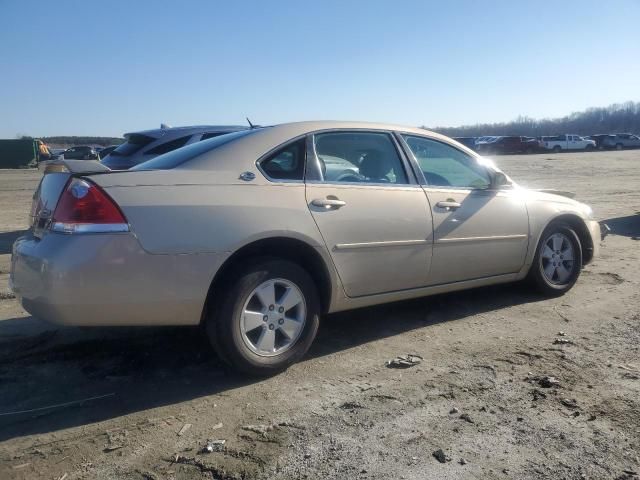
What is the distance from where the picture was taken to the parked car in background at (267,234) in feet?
10.5

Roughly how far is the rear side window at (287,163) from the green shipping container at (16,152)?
1700 inches

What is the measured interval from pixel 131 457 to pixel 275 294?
1.30 m

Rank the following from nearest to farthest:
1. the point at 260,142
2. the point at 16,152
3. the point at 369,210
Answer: the point at 260,142, the point at 369,210, the point at 16,152

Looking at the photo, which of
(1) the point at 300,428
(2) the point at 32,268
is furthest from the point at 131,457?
(2) the point at 32,268

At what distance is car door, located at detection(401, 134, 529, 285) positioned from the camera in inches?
178

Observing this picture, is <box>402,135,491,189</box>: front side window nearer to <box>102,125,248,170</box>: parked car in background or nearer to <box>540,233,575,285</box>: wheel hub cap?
<box>540,233,575,285</box>: wheel hub cap

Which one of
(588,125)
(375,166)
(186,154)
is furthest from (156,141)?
(588,125)

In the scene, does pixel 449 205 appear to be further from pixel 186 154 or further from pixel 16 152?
pixel 16 152

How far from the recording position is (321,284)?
396cm

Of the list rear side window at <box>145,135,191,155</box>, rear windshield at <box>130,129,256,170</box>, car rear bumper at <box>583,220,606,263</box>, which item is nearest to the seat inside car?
rear windshield at <box>130,129,256,170</box>

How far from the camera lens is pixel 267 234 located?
3.56 meters

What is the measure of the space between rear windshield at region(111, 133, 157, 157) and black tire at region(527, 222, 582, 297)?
5477 millimetres

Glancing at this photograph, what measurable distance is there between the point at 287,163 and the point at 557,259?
295cm

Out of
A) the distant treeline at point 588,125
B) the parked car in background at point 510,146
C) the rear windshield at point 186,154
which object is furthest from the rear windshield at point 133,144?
the distant treeline at point 588,125
